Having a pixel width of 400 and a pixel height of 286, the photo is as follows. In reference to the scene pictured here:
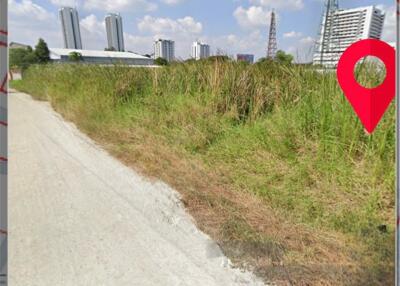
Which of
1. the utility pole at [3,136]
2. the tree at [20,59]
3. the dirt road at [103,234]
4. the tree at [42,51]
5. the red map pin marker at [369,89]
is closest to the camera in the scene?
the utility pole at [3,136]

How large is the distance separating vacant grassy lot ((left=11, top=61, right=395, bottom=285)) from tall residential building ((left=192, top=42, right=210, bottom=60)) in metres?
0.36

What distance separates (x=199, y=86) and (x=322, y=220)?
4392mm

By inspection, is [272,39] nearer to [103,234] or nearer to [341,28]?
[341,28]

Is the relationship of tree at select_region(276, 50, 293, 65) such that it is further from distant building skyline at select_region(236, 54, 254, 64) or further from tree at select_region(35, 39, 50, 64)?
tree at select_region(35, 39, 50, 64)

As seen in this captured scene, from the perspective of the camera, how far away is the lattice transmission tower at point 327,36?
4191 millimetres

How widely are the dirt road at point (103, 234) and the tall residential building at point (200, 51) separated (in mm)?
3708

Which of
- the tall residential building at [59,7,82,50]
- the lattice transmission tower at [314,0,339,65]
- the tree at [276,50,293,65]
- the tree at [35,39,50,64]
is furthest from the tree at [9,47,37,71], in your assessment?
the lattice transmission tower at [314,0,339,65]

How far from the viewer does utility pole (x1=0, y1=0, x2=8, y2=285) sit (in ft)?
2.97

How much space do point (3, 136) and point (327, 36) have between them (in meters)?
4.59

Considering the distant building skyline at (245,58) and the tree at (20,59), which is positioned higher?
the tree at (20,59)

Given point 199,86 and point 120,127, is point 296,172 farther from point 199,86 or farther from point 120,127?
point 120,127

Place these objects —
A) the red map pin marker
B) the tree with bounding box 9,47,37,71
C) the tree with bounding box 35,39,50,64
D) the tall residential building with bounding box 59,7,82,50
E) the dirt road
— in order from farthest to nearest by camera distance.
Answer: the tree with bounding box 35,39,50,64 → the tree with bounding box 9,47,37,71 → the tall residential building with bounding box 59,7,82,50 → the red map pin marker → the dirt road

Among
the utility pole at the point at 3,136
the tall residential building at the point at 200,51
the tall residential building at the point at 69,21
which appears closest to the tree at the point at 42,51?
the tall residential building at the point at 69,21

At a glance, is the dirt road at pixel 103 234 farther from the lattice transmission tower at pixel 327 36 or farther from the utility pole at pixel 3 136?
the lattice transmission tower at pixel 327 36
